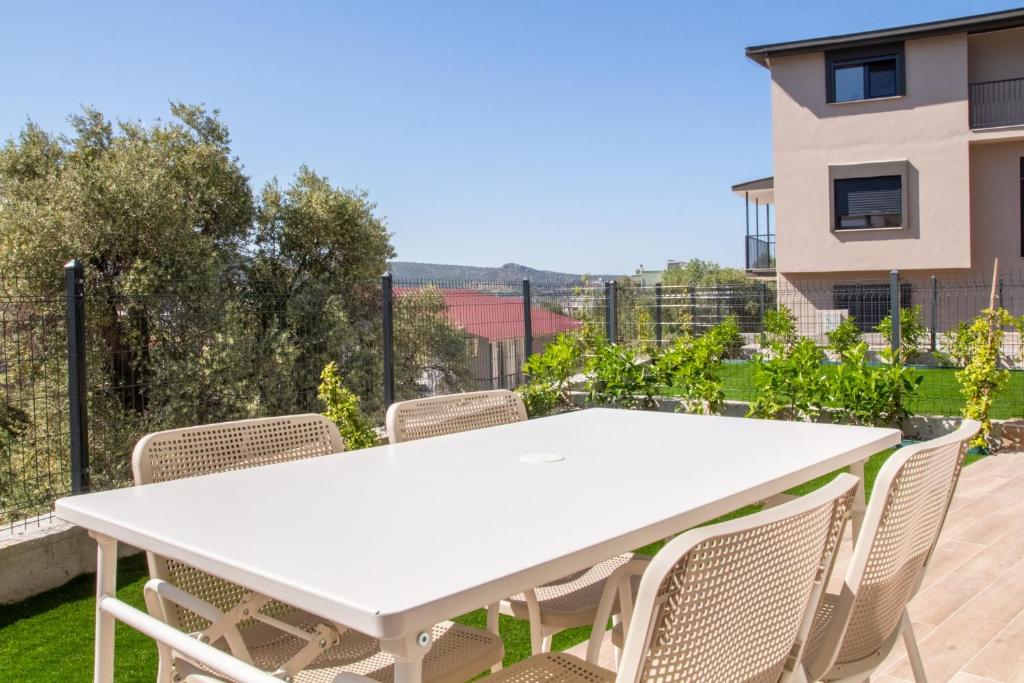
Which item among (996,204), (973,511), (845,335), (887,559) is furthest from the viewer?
(996,204)

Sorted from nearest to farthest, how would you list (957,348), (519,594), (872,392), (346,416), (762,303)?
(519,594) < (346,416) < (872,392) < (957,348) < (762,303)

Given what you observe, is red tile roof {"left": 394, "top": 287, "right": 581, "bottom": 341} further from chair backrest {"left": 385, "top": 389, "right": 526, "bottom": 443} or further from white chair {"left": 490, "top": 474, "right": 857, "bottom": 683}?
white chair {"left": 490, "top": 474, "right": 857, "bottom": 683}

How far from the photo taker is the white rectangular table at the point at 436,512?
51.8 inches

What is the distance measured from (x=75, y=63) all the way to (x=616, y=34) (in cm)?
1065

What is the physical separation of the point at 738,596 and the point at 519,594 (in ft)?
3.10

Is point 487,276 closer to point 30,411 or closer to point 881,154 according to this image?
point 30,411

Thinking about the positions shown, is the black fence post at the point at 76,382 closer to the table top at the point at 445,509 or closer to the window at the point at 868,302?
the table top at the point at 445,509

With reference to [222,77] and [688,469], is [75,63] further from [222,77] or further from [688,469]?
[688,469]

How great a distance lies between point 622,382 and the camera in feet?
27.3

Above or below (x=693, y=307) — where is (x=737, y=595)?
below

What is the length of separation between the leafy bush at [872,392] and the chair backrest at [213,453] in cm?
576

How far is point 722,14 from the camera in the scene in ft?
56.4

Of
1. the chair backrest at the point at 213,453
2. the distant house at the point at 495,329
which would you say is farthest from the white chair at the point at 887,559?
the distant house at the point at 495,329

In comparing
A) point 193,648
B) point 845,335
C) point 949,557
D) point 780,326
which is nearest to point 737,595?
point 193,648
